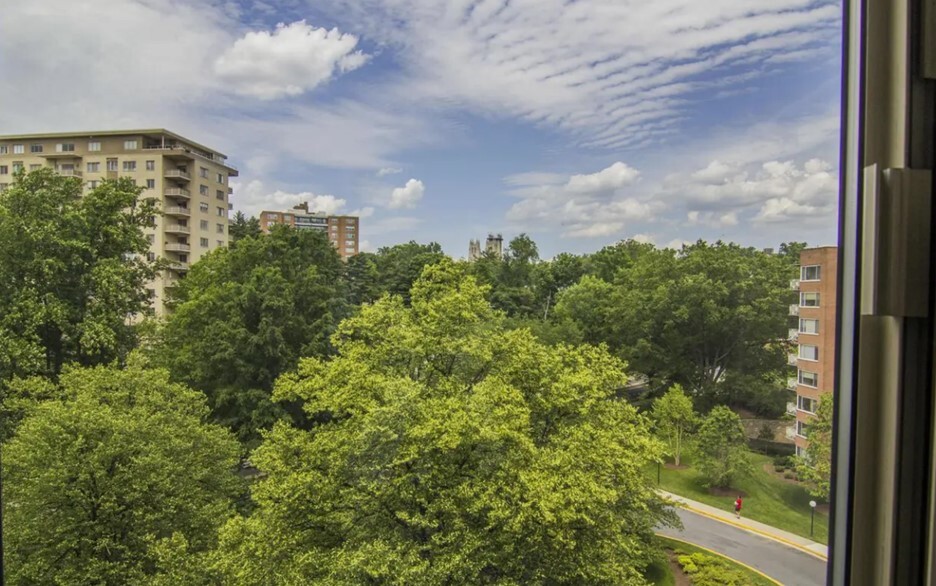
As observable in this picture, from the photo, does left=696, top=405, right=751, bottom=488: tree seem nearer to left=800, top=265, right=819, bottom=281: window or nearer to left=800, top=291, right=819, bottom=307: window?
left=800, top=291, right=819, bottom=307: window

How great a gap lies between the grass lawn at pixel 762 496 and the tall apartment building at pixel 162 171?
5.73ft

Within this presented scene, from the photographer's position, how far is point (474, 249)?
445 centimetres

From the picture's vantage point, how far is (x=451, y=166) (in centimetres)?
276

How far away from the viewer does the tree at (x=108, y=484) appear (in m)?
3.06

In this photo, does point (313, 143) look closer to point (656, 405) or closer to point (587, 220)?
point (587, 220)

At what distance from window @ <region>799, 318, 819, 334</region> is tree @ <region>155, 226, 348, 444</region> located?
6289 mm

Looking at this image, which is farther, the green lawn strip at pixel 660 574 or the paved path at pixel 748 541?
the green lawn strip at pixel 660 574

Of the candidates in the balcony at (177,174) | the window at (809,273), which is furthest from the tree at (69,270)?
the window at (809,273)

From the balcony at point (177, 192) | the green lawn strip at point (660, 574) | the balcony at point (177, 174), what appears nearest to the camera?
the green lawn strip at point (660, 574)

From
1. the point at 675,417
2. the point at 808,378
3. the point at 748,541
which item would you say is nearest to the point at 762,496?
the point at 748,541

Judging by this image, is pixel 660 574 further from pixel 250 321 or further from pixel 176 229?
pixel 176 229

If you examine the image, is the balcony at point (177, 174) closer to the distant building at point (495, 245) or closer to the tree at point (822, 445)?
the distant building at point (495, 245)

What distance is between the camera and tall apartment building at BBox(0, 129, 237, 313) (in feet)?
6.07

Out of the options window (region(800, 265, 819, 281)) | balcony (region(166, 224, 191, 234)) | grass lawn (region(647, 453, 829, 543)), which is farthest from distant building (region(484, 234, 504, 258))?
balcony (region(166, 224, 191, 234))
